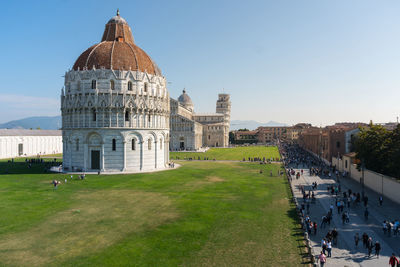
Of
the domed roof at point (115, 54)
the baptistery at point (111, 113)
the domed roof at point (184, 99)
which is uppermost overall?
the domed roof at point (184, 99)

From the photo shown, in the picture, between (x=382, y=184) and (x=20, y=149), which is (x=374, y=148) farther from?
(x=20, y=149)

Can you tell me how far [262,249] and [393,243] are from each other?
328 inches

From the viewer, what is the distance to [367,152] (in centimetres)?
3566

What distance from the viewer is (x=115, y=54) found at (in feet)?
160

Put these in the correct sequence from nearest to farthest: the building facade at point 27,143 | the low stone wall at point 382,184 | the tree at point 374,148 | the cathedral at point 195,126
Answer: the low stone wall at point 382,184 → the tree at point 374,148 → the building facade at point 27,143 → the cathedral at point 195,126

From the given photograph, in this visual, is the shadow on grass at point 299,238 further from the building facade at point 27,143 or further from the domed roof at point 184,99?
the domed roof at point 184,99

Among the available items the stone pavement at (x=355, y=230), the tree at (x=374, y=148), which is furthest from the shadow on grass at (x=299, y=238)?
the tree at (x=374, y=148)

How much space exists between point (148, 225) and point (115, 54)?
35.5 meters

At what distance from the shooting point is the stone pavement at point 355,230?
1595cm

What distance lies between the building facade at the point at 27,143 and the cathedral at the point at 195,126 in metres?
37.6

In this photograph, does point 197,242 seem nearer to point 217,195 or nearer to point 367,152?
point 217,195

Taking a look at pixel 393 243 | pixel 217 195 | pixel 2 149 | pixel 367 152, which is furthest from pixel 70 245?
pixel 2 149

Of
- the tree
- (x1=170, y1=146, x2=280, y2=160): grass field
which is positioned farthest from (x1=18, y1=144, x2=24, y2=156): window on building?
the tree

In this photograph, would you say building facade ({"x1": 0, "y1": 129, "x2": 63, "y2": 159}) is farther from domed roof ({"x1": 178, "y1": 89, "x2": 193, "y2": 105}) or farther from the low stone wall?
the low stone wall
